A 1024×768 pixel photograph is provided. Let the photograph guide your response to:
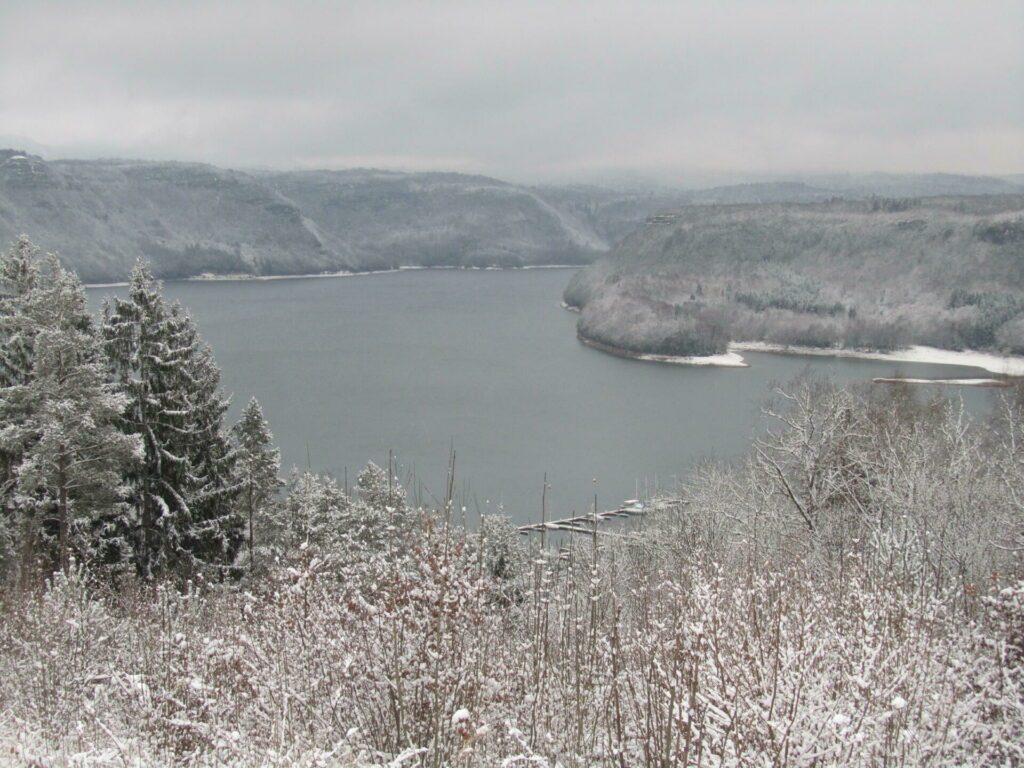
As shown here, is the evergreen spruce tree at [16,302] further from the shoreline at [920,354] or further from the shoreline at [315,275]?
the shoreline at [315,275]

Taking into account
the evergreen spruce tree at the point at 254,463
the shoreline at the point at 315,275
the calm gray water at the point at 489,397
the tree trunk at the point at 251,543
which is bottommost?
the calm gray water at the point at 489,397

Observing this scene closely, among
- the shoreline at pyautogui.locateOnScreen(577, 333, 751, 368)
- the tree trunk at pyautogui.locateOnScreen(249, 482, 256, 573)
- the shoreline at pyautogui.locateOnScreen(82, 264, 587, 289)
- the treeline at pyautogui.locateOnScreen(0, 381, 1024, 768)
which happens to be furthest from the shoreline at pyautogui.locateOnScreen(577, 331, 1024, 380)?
the shoreline at pyautogui.locateOnScreen(82, 264, 587, 289)

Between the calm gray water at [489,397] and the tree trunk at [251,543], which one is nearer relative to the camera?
the tree trunk at [251,543]

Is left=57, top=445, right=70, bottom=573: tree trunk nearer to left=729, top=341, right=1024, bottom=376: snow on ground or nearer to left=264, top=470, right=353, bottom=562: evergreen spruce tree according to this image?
left=264, top=470, right=353, bottom=562: evergreen spruce tree

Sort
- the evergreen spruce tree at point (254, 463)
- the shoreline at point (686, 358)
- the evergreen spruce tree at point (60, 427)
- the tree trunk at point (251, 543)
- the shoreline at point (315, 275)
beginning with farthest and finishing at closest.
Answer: the shoreline at point (315, 275) → the shoreline at point (686, 358) → the evergreen spruce tree at point (254, 463) → the tree trunk at point (251, 543) → the evergreen spruce tree at point (60, 427)

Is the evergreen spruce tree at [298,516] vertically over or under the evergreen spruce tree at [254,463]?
under

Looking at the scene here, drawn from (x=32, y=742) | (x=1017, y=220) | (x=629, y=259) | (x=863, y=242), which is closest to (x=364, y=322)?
(x=629, y=259)

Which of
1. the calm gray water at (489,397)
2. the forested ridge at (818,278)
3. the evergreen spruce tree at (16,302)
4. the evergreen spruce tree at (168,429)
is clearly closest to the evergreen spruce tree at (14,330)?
the evergreen spruce tree at (16,302)
